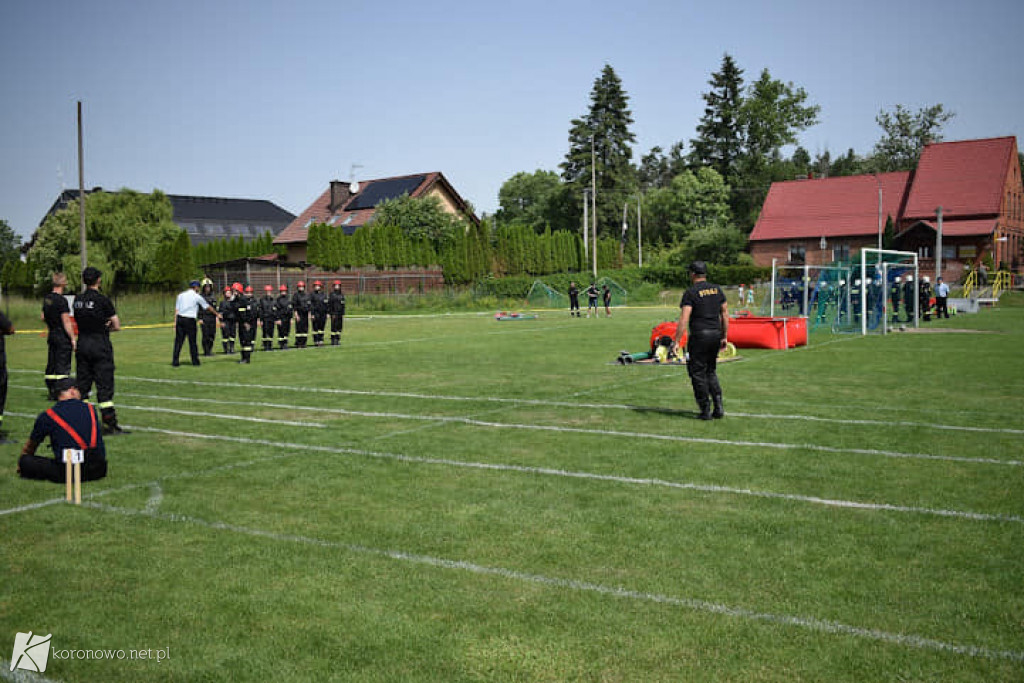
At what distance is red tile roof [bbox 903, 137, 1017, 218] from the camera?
6388 centimetres

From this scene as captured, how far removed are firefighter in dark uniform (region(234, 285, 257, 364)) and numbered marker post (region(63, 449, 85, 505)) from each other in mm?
13165

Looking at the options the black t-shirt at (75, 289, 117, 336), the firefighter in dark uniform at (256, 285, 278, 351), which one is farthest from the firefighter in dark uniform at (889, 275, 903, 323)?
the black t-shirt at (75, 289, 117, 336)

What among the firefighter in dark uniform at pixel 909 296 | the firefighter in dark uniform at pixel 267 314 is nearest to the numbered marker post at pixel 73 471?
the firefighter in dark uniform at pixel 267 314

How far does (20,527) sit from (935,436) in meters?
9.41

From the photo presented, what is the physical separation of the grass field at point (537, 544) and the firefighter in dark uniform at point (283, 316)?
11.5 meters

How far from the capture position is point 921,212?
65.6 meters

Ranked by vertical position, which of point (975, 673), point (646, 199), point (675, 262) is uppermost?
point (646, 199)

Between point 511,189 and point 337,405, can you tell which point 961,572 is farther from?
point 511,189

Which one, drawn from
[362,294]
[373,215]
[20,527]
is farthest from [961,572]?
[373,215]

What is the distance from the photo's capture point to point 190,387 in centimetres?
1568

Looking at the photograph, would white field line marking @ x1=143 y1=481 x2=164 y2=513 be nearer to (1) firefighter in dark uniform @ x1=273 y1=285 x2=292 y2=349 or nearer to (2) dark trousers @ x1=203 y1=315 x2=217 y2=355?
(2) dark trousers @ x1=203 y1=315 x2=217 y2=355

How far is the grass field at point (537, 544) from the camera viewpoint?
14.1ft

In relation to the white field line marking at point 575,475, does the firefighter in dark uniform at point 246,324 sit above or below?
above

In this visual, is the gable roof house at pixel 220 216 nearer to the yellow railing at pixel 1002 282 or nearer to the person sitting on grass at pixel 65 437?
the yellow railing at pixel 1002 282
